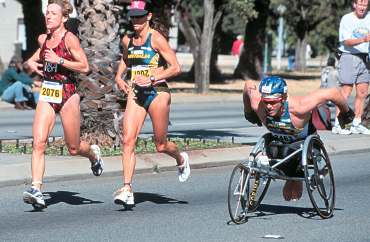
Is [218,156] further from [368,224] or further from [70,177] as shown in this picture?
[368,224]

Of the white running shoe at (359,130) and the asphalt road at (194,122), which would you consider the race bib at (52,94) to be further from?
the white running shoe at (359,130)

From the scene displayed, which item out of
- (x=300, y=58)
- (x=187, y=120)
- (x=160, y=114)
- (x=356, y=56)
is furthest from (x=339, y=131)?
(x=300, y=58)

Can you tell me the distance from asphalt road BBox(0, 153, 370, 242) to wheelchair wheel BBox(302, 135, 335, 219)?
17 centimetres

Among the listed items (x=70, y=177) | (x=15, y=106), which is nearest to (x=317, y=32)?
(x=15, y=106)

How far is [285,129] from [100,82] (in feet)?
19.0

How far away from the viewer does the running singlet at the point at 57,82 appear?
9961 millimetres

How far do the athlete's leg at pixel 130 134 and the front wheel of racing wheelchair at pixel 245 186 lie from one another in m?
1.23

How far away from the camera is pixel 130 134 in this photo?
392 inches

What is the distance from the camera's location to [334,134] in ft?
55.9

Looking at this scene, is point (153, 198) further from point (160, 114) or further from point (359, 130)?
point (359, 130)

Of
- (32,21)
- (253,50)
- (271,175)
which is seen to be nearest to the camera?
(271,175)

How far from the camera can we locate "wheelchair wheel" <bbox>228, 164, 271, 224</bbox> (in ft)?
29.2

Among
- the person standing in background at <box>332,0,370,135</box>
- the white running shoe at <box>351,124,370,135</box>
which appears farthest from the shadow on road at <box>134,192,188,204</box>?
Answer: the white running shoe at <box>351,124,370,135</box>

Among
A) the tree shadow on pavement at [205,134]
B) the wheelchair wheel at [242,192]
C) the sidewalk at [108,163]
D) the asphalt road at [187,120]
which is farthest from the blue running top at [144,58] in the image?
the asphalt road at [187,120]
